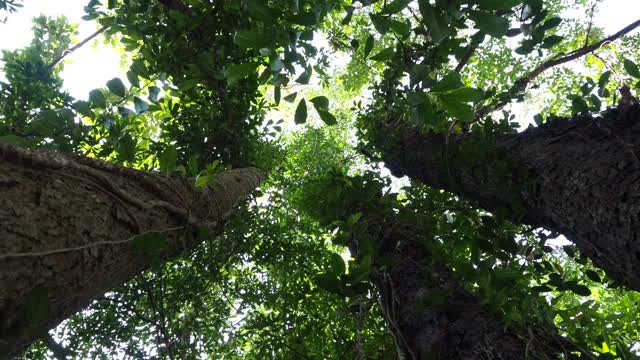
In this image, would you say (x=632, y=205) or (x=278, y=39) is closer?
(x=278, y=39)

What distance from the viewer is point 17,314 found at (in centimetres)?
67

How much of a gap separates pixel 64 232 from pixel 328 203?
1754 mm

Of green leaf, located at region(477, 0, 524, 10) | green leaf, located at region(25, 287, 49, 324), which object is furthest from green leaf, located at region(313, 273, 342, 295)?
green leaf, located at region(477, 0, 524, 10)

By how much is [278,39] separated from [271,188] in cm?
435

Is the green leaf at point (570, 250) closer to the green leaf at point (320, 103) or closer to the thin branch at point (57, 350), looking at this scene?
the green leaf at point (320, 103)

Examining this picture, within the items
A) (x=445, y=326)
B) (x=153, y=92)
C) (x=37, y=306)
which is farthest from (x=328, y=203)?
(x=37, y=306)

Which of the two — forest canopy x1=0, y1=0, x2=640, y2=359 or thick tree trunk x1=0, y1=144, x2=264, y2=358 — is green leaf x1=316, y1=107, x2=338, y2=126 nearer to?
forest canopy x1=0, y1=0, x2=640, y2=359

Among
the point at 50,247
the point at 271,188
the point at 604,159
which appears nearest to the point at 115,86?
the point at 50,247

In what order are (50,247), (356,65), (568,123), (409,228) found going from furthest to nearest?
(356,65), (409,228), (568,123), (50,247)

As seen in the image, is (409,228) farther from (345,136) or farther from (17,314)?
(345,136)

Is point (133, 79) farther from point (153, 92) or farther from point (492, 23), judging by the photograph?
point (492, 23)

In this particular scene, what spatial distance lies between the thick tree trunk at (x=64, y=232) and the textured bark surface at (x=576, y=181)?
1.60 metres

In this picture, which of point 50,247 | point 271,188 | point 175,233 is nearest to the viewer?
point 50,247

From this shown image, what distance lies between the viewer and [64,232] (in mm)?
994
